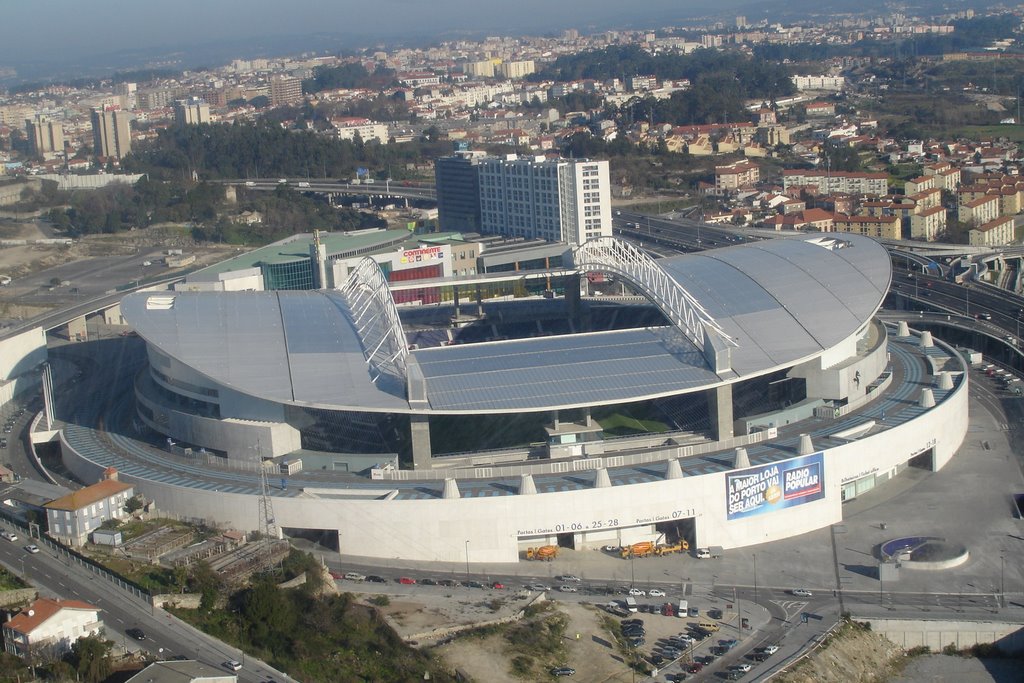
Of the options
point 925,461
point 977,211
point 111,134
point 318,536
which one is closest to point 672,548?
point 318,536

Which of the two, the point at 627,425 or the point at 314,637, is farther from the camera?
the point at 627,425

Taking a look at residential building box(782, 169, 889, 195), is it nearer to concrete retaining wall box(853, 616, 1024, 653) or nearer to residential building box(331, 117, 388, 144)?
residential building box(331, 117, 388, 144)

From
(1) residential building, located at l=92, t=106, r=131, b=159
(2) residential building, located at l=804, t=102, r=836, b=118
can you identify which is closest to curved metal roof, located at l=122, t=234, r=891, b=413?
(2) residential building, located at l=804, t=102, r=836, b=118

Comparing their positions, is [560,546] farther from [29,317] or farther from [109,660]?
[29,317]

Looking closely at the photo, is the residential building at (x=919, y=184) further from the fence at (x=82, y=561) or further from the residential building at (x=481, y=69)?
the residential building at (x=481, y=69)

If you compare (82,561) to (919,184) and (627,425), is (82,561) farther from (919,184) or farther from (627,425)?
(919,184)

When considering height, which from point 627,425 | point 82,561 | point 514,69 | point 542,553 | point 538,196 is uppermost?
point 514,69

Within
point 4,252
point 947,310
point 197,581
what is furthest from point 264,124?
point 197,581
